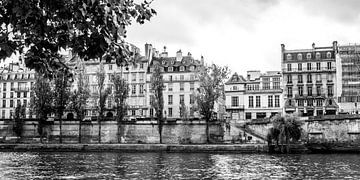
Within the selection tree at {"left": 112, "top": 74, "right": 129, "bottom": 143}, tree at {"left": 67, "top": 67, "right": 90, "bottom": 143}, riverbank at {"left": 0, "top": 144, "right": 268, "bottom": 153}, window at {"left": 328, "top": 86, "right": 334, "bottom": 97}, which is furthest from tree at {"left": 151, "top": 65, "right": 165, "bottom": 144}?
window at {"left": 328, "top": 86, "right": 334, "bottom": 97}

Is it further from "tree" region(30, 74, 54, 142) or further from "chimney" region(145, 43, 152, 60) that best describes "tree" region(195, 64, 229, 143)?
"tree" region(30, 74, 54, 142)

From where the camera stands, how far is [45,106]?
65875mm

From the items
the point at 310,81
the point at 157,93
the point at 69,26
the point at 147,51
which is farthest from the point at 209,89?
the point at 69,26

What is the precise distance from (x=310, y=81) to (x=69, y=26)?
72.6 m

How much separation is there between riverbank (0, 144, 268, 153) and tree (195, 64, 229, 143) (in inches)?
343

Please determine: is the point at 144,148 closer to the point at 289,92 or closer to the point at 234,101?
the point at 234,101

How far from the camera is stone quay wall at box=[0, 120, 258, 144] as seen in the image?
64562 millimetres

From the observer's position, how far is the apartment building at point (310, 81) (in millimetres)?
73938

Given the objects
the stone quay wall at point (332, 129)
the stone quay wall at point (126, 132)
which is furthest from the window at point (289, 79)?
the stone quay wall at point (332, 129)

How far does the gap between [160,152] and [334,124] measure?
896 inches

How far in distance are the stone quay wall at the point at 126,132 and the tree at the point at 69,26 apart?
56.1 m

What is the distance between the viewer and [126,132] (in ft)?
217

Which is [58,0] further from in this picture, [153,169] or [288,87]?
[288,87]

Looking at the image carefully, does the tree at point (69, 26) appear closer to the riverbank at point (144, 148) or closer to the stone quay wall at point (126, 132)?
the riverbank at point (144, 148)
